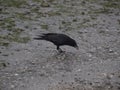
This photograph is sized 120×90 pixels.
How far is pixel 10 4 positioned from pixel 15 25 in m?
4.07

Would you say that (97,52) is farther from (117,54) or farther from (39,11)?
(39,11)

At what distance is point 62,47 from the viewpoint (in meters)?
14.4

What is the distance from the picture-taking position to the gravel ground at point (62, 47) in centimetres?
1127

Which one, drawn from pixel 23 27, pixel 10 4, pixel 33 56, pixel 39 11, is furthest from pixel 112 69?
pixel 10 4

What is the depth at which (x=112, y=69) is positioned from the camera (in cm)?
1241

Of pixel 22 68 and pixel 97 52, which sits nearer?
pixel 22 68

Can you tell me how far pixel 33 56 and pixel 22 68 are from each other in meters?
1.26

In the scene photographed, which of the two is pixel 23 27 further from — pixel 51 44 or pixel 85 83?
pixel 85 83

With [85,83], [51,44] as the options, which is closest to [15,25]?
[51,44]

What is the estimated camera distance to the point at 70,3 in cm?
2205

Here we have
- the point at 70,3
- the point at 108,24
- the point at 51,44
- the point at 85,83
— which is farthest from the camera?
the point at 70,3

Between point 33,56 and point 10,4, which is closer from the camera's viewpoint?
point 33,56

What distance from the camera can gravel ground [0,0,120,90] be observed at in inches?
444

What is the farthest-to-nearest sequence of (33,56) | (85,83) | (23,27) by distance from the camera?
(23,27), (33,56), (85,83)
